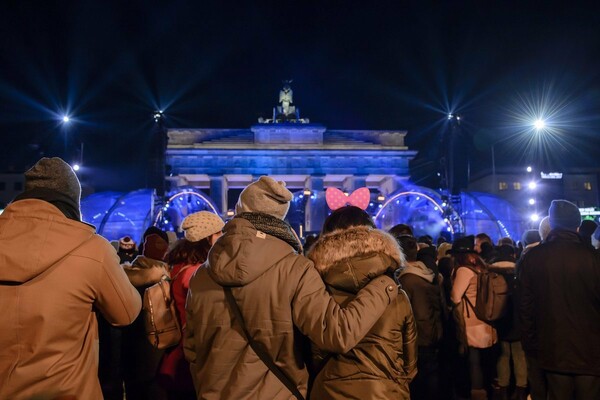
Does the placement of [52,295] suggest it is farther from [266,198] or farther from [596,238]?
[596,238]

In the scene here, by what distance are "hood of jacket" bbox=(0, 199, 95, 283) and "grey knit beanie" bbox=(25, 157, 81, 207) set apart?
16cm

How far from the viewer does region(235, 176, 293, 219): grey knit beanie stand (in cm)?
280

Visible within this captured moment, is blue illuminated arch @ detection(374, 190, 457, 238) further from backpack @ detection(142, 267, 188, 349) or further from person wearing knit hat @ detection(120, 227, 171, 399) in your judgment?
backpack @ detection(142, 267, 188, 349)

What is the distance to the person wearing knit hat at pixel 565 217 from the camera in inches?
169

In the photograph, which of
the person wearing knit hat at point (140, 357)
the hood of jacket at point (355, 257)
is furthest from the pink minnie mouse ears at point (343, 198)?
the hood of jacket at point (355, 257)

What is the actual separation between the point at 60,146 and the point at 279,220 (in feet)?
67.4

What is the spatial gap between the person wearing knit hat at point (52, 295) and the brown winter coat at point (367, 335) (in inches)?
46.2

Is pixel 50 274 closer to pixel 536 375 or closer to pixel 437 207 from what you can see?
pixel 536 375

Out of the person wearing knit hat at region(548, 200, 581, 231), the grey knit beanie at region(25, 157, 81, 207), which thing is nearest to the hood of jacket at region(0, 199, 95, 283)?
the grey knit beanie at region(25, 157, 81, 207)

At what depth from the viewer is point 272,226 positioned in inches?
105

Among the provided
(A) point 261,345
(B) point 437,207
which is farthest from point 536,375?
(B) point 437,207

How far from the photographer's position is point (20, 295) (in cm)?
223

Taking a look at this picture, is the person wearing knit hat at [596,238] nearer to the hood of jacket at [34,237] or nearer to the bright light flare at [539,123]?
the hood of jacket at [34,237]

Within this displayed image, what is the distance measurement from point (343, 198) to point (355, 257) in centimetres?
608
